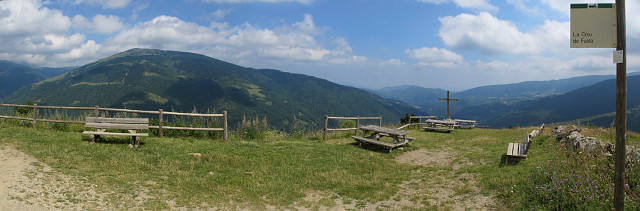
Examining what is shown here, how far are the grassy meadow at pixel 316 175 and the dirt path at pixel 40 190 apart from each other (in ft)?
0.73

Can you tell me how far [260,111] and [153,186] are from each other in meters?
137

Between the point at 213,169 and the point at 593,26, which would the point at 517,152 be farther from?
the point at 213,169

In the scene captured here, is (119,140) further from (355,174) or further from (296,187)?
(355,174)

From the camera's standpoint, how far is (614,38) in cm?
384

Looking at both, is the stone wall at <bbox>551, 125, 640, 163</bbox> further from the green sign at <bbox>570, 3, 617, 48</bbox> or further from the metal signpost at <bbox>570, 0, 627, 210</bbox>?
the green sign at <bbox>570, 3, 617, 48</bbox>

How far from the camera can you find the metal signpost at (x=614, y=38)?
375 cm

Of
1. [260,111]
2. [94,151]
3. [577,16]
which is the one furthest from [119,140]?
[260,111]

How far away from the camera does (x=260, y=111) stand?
464 ft

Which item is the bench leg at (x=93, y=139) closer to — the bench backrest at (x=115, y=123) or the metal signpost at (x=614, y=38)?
the bench backrest at (x=115, y=123)

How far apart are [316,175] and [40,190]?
5.28 meters

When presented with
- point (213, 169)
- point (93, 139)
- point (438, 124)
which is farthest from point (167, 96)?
point (213, 169)

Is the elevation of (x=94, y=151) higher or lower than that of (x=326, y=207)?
higher

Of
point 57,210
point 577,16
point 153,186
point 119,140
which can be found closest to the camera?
point 577,16

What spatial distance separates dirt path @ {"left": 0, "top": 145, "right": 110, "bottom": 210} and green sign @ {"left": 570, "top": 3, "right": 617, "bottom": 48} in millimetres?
7281
